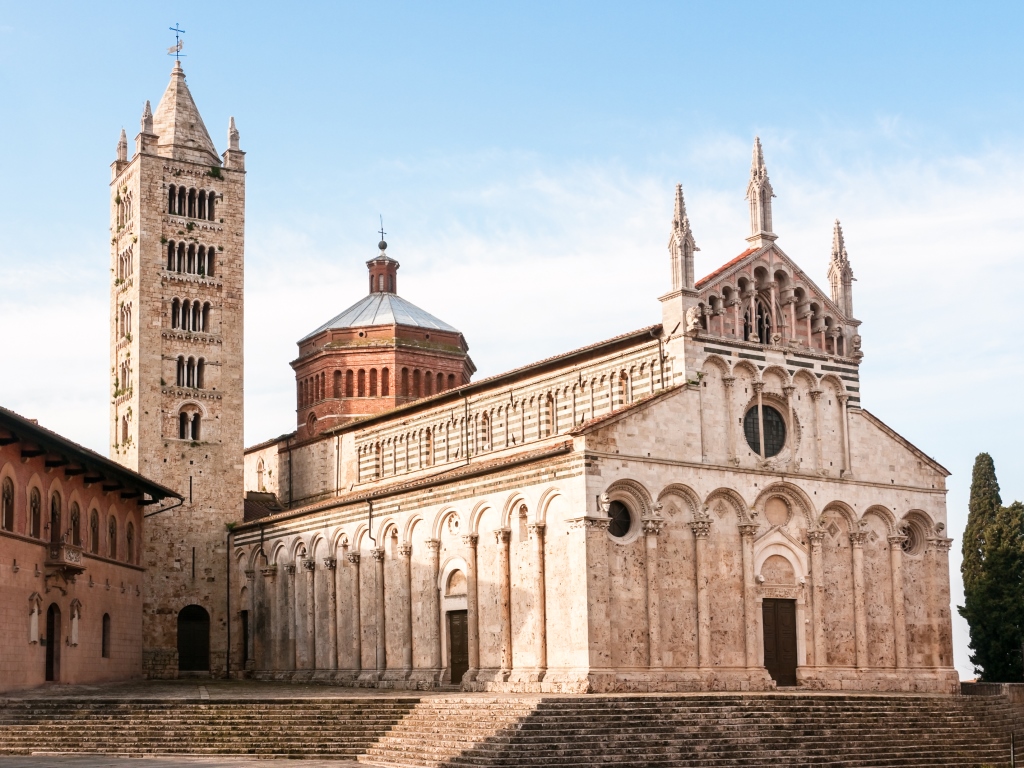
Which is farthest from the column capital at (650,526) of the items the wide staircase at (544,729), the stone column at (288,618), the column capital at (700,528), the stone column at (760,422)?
the stone column at (288,618)

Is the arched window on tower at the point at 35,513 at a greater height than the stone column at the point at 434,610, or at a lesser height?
greater

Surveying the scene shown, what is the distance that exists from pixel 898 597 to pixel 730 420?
7516mm

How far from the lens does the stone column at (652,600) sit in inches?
1384

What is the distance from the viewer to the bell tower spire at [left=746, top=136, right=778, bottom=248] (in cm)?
3997

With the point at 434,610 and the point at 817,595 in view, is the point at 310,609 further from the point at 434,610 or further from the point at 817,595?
the point at 817,595

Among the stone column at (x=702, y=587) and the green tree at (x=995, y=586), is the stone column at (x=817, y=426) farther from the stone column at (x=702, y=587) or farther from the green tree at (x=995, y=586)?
the green tree at (x=995, y=586)

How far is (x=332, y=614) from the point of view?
4594cm

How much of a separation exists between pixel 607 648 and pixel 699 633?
9.69 feet

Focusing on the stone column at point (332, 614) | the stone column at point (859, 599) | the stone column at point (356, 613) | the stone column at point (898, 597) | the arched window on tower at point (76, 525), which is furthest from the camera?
the stone column at point (332, 614)

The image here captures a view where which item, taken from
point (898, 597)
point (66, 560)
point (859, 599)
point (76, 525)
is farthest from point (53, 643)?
point (898, 597)

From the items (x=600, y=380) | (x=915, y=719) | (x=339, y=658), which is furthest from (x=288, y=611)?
(x=915, y=719)

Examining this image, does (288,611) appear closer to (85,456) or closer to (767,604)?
(85,456)

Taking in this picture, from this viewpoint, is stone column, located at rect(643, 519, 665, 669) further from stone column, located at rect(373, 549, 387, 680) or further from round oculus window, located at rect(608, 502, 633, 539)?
stone column, located at rect(373, 549, 387, 680)

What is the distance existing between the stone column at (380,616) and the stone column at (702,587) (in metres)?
11.1
